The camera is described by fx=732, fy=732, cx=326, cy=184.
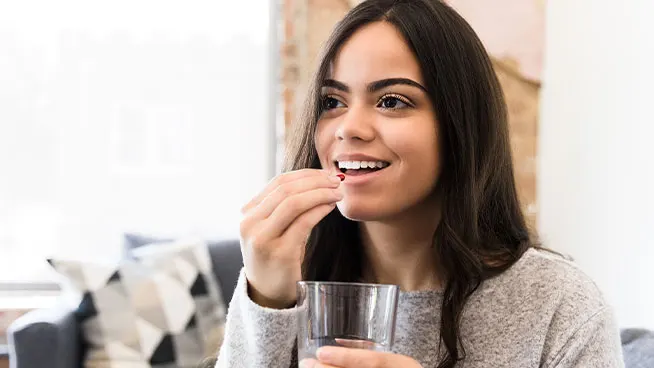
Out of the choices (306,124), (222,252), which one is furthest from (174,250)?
(306,124)

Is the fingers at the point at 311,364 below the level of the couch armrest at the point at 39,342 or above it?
above

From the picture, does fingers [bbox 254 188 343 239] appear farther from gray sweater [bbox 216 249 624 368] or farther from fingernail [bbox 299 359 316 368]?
fingernail [bbox 299 359 316 368]

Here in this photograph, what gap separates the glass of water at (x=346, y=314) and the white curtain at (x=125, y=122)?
8.42ft

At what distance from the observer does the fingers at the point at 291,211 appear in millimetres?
951

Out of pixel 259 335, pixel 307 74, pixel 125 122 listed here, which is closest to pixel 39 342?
pixel 125 122

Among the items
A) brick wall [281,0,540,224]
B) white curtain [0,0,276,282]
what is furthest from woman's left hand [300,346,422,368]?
white curtain [0,0,276,282]

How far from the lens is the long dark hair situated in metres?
1.12

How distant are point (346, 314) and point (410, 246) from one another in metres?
0.47

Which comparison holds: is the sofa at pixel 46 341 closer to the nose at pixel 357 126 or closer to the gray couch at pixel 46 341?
the gray couch at pixel 46 341

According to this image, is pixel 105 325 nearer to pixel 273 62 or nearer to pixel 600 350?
pixel 273 62

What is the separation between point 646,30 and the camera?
2355 millimetres

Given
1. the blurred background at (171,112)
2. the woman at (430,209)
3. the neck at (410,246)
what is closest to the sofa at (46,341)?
the blurred background at (171,112)

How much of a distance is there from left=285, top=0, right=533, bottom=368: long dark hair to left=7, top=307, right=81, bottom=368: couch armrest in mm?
1338

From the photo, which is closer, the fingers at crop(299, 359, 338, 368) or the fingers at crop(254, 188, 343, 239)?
the fingers at crop(299, 359, 338, 368)
